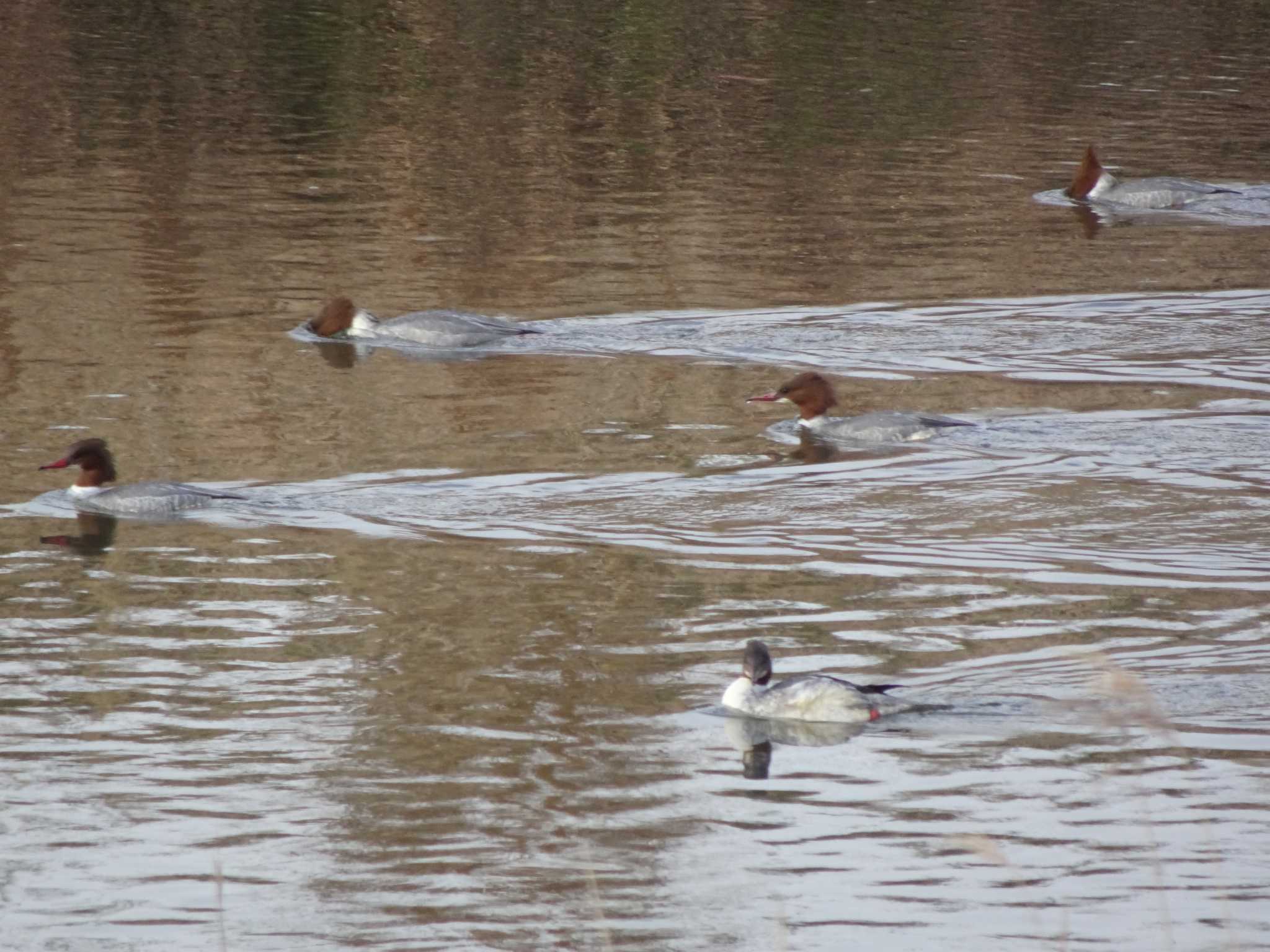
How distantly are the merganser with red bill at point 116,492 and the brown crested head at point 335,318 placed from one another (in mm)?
4244

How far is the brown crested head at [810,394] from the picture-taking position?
1435 cm

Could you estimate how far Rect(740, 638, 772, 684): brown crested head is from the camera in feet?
29.8

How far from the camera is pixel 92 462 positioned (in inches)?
501

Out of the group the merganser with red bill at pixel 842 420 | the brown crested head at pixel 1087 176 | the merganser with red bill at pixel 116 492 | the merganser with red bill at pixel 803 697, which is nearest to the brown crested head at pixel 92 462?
the merganser with red bill at pixel 116 492

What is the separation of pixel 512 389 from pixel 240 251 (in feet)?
17.7

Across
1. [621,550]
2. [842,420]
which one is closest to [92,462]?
[621,550]

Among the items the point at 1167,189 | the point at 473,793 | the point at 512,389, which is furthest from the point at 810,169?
the point at 473,793

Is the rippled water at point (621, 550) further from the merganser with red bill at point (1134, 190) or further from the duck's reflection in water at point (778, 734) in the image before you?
the merganser with red bill at point (1134, 190)

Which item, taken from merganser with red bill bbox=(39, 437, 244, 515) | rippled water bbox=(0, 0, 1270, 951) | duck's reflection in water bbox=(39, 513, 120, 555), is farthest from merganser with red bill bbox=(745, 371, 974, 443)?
duck's reflection in water bbox=(39, 513, 120, 555)

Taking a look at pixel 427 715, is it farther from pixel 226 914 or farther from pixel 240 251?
pixel 240 251

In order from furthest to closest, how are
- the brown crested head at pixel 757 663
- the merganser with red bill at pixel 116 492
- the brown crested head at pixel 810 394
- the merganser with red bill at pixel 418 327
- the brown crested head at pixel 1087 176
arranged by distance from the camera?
the brown crested head at pixel 1087 176 < the merganser with red bill at pixel 418 327 < the brown crested head at pixel 810 394 < the merganser with red bill at pixel 116 492 < the brown crested head at pixel 757 663

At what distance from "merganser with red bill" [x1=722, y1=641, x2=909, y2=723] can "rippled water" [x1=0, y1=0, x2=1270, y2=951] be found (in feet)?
0.34

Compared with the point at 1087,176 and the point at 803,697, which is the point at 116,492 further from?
the point at 1087,176

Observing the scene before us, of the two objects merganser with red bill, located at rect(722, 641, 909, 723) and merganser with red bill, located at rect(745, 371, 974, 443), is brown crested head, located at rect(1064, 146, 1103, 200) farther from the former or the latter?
merganser with red bill, located at rect(722, 641, 909, 723)
